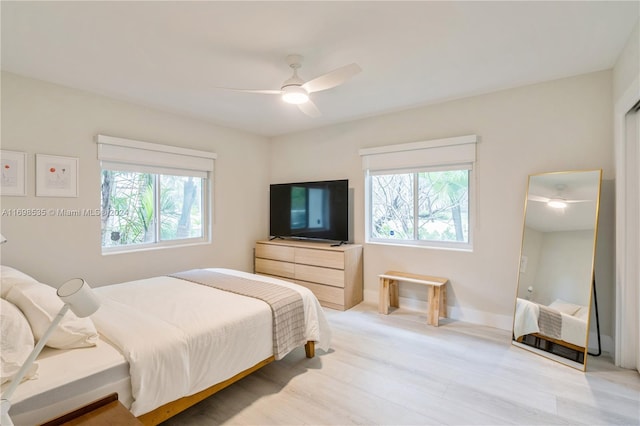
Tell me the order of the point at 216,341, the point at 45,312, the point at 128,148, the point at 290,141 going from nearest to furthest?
the point at 45,312 < the point at 216,341 < the point at 128,148 < the point at 290,141

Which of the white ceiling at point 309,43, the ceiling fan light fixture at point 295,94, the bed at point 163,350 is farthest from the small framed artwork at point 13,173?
the ceiling fan light fixture at point 295,94

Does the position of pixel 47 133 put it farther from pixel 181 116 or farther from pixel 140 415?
pixel 140 415

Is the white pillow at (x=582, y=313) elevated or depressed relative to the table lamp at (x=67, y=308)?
depressed

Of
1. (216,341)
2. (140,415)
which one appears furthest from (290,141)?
(140,415)

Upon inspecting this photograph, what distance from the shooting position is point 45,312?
1.48 meters

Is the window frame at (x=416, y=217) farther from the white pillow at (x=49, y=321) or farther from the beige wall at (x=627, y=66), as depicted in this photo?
the white pillow at (x=49, y=321)

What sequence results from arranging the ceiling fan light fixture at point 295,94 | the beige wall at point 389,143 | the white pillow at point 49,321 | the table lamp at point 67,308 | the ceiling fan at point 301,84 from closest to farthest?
the table lamp at point 67,308 < the white pillow at point 49,321 < the ceiling fan at point 301,84 < the ceiling fan light fixture at point 295,94 < the beige wall at point 389,143

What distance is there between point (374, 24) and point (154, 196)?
3045mm

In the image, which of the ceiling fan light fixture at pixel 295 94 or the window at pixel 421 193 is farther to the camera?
the window at pixel 421 193

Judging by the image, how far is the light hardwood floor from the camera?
183 cm

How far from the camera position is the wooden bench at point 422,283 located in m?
3.18

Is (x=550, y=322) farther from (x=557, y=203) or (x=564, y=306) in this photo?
(x=557, y=203)

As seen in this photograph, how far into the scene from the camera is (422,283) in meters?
3.26

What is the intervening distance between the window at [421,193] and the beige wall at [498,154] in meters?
0.13
